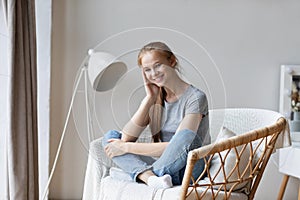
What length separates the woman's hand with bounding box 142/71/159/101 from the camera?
200 cm

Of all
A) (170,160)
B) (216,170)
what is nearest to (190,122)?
(170,160)

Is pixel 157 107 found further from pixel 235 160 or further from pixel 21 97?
pixel 21 97

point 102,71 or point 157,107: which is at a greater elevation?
point 102,71

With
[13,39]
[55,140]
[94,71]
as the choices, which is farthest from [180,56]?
[55,140]

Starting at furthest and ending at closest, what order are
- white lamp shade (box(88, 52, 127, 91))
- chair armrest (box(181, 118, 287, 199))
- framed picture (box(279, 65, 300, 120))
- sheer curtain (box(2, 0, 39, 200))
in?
1. framed picture (box(279, 65, 300, 120))
2. sheer curtain (box(2, 0, 39, 200))
3. white lamp shade (box(88, 52, 127, 91))
4. chair armrest (box(181, 118, 287, 199))

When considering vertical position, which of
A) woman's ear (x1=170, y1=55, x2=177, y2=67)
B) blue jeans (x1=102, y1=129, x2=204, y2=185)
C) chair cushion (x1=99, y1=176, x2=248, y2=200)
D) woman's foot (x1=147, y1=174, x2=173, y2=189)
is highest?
woman's ear (x1=170, y1=55, x2=177, y2=67)

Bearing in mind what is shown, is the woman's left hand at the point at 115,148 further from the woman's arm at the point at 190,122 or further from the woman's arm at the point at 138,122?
the woman's arm at the point at 190,122

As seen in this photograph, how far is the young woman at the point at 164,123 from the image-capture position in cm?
198

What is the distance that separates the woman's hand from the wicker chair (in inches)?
10.6

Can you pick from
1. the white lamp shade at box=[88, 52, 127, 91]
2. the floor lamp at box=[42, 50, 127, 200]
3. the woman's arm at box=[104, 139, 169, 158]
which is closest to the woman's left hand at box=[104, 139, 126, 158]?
the woman's arm at box=[104, 139, 169, 158]

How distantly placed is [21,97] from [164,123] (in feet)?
3.69

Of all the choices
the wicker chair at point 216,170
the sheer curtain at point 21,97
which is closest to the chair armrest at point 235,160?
the wicker chair at point 216,170

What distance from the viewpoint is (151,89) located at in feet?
6.59

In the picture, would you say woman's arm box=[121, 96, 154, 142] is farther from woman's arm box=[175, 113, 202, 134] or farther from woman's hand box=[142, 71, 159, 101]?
woman's arm box=[175, 113, 202, 134]
